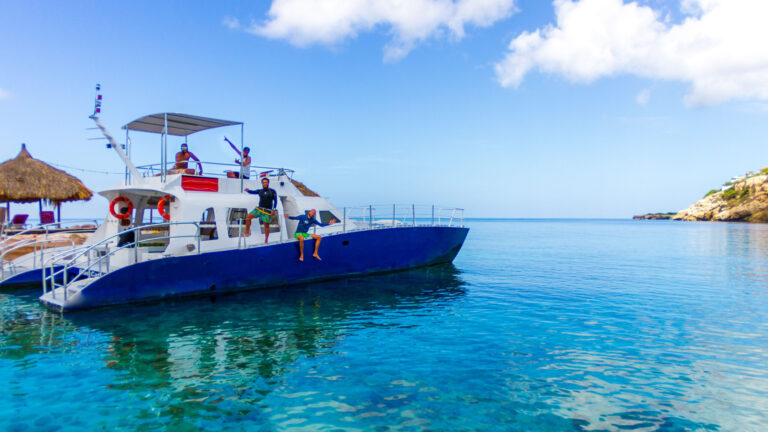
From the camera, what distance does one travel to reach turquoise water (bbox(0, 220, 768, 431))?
5.68 metres

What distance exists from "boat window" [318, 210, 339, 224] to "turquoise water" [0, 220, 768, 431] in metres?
3.52

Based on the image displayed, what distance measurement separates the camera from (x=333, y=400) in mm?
6125

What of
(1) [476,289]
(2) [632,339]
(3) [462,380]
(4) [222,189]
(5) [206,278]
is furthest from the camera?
(1) [476,289]

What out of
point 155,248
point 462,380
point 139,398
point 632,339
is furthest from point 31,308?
point 632,339

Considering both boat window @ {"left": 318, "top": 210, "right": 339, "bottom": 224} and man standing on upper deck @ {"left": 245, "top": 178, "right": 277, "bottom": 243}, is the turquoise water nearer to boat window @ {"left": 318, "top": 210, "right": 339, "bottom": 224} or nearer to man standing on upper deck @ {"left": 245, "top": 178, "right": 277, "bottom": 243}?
man standing on upper deck @ {"left": 245, "top": 178, "right": 277, "bottom": 243}

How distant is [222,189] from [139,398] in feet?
29.0

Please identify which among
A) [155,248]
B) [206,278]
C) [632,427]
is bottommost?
[632,427]

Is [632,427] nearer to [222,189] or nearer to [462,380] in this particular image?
[462,380]

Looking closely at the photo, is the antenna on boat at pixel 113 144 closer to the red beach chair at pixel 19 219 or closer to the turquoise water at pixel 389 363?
the turquoise water at pixel 389 363

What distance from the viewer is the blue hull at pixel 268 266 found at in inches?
447

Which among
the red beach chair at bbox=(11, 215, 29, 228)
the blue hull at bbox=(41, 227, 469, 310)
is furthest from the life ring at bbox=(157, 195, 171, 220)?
the red beach chair at bbox=(11, 215, 29, 228)

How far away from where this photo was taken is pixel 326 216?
16750 mm

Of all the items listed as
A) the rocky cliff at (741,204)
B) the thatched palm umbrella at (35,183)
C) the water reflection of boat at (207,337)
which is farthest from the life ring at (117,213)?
the rocky cliff at (741,204)

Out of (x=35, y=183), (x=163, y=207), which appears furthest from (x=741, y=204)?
(x=35, y=183)
